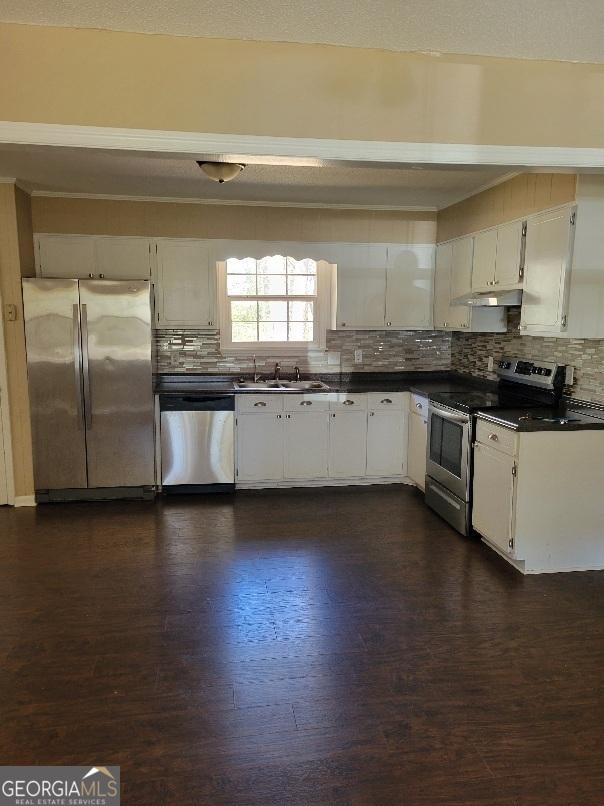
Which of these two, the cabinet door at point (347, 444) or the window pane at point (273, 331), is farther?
the window pane at point (273, 331)

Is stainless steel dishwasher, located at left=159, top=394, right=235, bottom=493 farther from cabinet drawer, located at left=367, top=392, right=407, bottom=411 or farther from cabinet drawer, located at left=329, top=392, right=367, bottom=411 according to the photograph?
cabinet drawer, located at left=367, top=392, right=407, bottom=411

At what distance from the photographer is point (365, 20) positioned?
2.06m

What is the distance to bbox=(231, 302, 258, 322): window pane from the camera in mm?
5578

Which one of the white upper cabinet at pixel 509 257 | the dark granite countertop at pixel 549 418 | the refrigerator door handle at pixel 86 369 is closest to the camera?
the dark granite countertop at pixel 549 418

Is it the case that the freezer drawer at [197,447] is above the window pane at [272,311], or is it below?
below

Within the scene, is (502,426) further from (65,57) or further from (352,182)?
Answer: (65,57)

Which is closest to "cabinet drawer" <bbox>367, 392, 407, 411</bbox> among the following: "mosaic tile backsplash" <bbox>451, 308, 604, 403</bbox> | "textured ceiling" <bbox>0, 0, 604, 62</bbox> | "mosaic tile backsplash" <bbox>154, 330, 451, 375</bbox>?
"mosaic tile backsplash" <bbox>154, 330, 451, 375</bbox>

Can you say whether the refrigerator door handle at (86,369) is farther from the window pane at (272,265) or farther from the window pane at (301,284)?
the window pane at (301,284)

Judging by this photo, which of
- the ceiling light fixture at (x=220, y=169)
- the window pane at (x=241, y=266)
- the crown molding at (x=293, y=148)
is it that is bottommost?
the window pane at (x=241, y=266)

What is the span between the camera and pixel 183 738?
2.18 m

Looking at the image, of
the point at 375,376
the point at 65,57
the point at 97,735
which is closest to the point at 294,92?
the point at 65,57

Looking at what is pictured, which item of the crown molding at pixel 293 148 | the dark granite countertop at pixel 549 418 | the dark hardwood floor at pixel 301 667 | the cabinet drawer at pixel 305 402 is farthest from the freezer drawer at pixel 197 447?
the crown molding at pixel 293 148

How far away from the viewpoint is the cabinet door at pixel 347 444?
516cm

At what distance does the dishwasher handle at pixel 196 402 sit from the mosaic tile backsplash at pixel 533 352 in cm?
226
